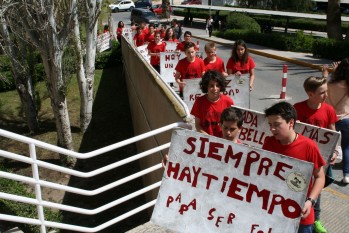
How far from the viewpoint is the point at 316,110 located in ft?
13.8

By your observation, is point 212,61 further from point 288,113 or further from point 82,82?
point 82,82

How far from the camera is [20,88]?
12.1 m

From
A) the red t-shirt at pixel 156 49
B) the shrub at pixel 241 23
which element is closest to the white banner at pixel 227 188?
the red t-shirt at pixel 156 49

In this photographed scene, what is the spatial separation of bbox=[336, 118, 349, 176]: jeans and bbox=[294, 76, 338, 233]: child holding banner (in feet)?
3.82

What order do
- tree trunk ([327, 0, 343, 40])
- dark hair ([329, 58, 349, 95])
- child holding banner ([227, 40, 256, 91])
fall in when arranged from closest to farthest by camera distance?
dark hair ([329, 58, 349, 95]) < child holding banner ([227, 40, 256, 91]) < tree trunk ([327, 0, 343, 40])

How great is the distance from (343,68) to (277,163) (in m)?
2.74

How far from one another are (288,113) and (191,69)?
384cm

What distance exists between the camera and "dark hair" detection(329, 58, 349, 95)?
5.05 meters

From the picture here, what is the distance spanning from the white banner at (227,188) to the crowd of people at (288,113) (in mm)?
215

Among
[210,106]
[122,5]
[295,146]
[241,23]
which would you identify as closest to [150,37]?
[210,106]

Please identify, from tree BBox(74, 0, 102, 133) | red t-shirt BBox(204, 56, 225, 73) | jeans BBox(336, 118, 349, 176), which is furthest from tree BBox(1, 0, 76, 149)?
jeans BBox(336, 118, 349, 176)

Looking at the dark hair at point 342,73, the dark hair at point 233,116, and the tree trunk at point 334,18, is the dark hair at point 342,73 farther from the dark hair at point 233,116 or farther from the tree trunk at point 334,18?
the tree trunk at point 334,18

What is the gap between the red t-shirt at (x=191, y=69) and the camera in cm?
677

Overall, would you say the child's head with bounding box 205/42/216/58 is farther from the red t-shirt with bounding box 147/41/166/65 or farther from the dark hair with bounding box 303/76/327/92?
the red t-shirt with bounding box 147/41/166/65
